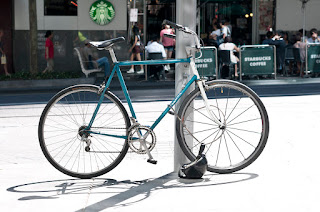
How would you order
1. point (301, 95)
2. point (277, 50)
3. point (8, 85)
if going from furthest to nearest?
point (277, 50), point (8, 85), point (301, 95)

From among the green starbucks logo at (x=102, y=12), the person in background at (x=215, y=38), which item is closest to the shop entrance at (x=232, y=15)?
the person in background at (x=215, y=38)

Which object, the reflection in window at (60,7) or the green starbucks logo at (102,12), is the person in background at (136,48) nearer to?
the green starbucks logo at (102,12)

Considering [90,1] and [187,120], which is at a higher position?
[90,1]

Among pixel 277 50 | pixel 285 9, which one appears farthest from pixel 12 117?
pixel 285 9

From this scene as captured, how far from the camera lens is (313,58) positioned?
20.0 metres

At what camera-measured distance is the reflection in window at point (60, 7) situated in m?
22.3

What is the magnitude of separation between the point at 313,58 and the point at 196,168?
1486 cm

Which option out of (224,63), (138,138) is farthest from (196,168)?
(224,63)

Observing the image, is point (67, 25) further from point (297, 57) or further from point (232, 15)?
point (297, 57)

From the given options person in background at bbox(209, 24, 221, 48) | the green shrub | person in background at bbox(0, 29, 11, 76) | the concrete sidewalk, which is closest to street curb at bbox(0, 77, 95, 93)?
the green shrub

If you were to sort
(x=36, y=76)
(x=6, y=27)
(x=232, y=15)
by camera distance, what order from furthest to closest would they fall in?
(x=232, y=15)
(x=6, y=27)
(x=36, y=76)

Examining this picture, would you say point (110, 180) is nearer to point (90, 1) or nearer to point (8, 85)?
point (8, 85)

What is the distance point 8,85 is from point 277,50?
8.19m

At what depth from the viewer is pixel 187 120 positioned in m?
6.09
